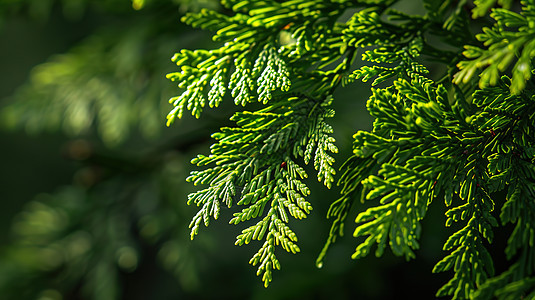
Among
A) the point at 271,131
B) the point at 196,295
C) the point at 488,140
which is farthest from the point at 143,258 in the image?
the point at 488,140

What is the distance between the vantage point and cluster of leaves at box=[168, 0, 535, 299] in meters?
0.57

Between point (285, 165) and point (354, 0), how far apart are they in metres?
0.31

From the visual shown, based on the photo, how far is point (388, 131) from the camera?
2.12 feet

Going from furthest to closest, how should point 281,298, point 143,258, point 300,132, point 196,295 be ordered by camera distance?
point 143,258
point 196,295
point 281,298
point 300,132

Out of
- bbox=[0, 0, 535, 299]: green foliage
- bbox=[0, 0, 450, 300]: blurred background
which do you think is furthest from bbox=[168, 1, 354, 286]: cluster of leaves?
bbox=[0, 0, 450, 300]: blurred background

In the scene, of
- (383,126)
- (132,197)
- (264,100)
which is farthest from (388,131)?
(132,197)

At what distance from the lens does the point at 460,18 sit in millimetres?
738

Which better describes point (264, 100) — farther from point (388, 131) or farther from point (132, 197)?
point (132, 197)

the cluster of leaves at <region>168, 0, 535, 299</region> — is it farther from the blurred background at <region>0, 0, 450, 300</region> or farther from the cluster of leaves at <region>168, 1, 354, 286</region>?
the blurred background at <region>0, 0, 450, 300</region>

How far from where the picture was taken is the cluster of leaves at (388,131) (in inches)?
22.3

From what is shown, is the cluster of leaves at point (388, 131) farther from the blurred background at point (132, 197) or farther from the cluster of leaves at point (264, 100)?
the blurred background at point (132, 197)

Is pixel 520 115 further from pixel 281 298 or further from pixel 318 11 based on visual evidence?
pixel 281 298

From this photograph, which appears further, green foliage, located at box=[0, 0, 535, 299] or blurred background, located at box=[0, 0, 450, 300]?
blurred background, located at box=[0, 0, 450, 300]

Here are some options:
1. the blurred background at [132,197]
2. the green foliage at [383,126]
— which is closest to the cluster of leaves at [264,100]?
the green foliage at [383,126]
